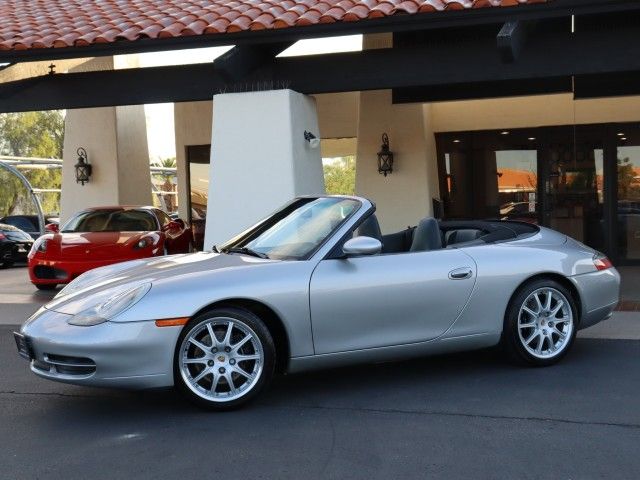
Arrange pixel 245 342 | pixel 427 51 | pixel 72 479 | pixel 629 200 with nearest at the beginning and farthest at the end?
pixel 72 479 < pixel 245 342 < pixel 427 51 < pixel 629 200

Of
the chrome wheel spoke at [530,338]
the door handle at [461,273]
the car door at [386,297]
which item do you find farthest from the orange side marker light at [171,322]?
the chrome wheel spoke at [530,338]

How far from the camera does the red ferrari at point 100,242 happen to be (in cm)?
1077

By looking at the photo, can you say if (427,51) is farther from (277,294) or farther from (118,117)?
(118,117)

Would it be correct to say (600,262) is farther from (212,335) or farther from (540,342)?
(212,335)

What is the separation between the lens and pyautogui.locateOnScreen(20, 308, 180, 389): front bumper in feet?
15.2

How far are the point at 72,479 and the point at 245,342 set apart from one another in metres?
1.41

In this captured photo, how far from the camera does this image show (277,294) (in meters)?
5.02

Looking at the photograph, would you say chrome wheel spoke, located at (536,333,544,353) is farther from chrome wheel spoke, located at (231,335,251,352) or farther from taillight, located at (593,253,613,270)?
chrome wheel spoke, located at (231,335,251,352)

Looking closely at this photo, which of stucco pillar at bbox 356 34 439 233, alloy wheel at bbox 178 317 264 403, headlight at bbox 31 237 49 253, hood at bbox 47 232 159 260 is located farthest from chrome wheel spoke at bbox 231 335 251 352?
stucco pillar at bbox 356 34 439 233

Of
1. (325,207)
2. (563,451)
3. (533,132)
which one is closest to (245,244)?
(325,207)

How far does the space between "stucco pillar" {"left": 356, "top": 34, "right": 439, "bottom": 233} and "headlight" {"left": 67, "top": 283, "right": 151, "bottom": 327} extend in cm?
878

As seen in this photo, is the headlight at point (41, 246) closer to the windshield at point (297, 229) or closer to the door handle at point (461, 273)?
the windshield at point (297, 229)

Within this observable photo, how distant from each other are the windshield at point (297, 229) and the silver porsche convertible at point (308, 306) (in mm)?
14

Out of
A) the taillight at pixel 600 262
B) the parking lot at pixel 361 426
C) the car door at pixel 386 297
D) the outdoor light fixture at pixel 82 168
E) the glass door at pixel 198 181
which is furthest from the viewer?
the glass door at pixel 198 181
